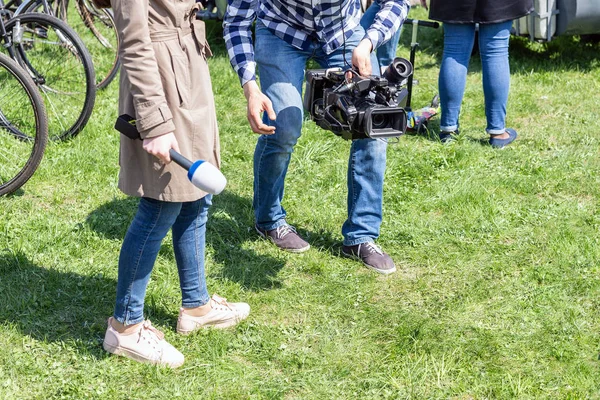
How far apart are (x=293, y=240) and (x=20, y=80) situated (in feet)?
5.64

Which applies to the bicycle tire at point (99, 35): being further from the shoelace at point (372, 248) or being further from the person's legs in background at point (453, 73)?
the shoelace at point (372, 248)

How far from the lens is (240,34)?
3.66m

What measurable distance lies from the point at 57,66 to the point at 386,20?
3052 millimetres

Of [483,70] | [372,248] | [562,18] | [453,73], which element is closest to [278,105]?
[372,248]

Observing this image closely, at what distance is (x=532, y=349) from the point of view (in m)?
3.36

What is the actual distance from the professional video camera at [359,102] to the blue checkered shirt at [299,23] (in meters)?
0.25

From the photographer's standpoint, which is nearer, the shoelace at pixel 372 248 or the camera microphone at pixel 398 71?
the camera microphone at pixel 398 71

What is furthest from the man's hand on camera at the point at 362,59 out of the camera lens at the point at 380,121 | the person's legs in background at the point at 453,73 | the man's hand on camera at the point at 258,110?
the person's legs in background at the point at 453,73

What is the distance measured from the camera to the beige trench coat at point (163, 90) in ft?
8.85

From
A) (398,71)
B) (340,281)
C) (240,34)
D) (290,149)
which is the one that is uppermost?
(240,34)

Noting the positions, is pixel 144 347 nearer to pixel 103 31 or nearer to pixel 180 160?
pixel 180 160

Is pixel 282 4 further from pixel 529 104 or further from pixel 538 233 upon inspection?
pixel 529 104

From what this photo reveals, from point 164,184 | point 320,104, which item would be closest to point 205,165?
point 164,184

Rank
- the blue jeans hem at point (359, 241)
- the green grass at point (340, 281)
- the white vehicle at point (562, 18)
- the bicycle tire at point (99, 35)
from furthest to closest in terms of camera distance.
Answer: the white vehicle at point (562, 18) < the bicycle tire at point (99, 35) < the blue jeans hem at point (359, 241) < the green grass at point (340, 281)
